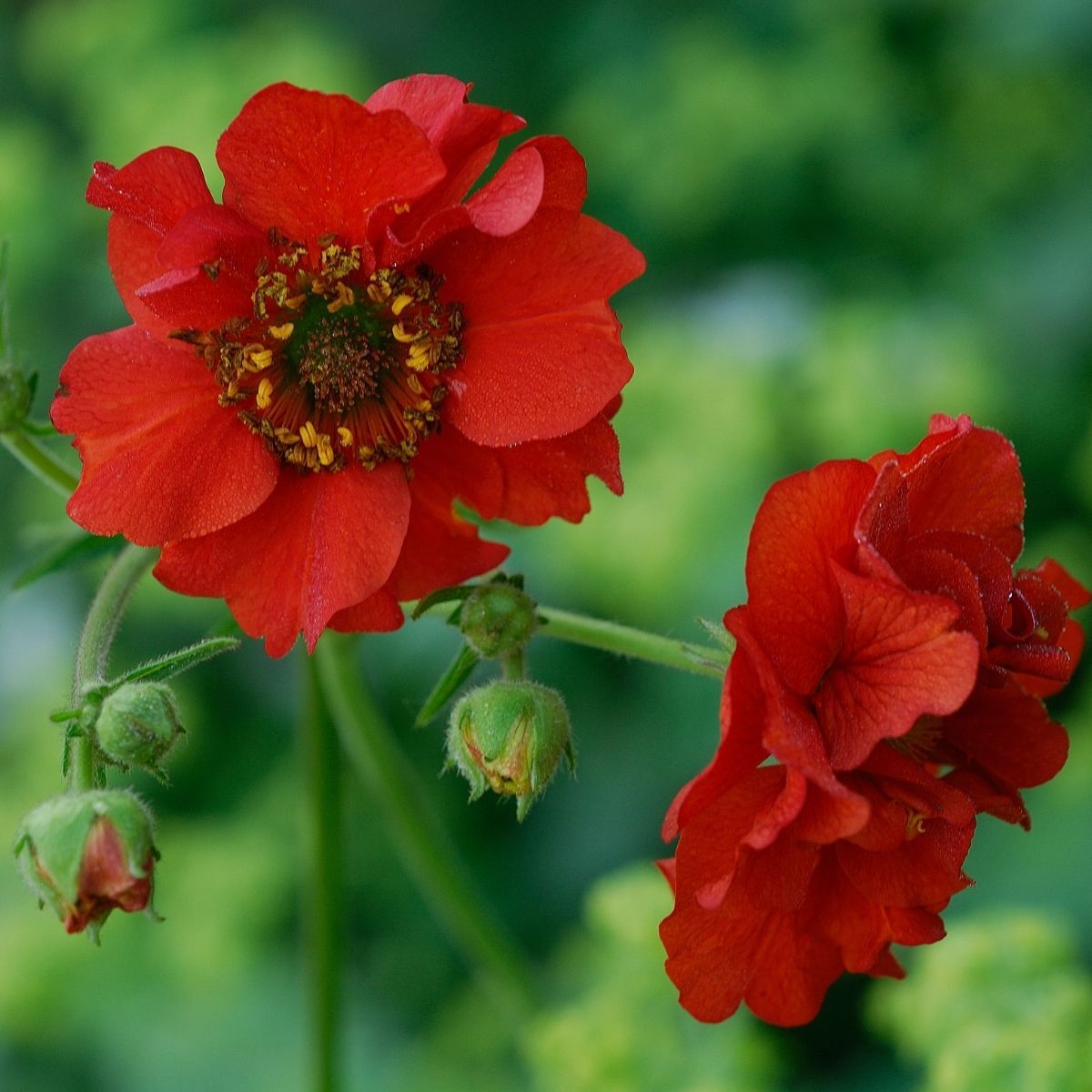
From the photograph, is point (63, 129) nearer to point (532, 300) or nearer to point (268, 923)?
point (268, 923)

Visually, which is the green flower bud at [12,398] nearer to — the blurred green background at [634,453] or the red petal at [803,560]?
the blurred green background at [634,453]

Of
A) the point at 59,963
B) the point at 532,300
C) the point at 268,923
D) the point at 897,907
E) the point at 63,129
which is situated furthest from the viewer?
the point at 63,129

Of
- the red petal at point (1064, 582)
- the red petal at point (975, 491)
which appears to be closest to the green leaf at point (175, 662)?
the red petal at point (975, 491)

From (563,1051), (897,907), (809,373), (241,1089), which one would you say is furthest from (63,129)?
(897,907)

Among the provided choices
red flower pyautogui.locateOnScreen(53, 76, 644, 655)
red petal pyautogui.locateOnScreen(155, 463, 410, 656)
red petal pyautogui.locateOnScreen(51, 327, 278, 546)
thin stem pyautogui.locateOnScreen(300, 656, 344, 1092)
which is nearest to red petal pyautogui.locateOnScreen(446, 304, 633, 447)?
red flower pyautogui.locateOnScreen(53, 76, 644, 655)

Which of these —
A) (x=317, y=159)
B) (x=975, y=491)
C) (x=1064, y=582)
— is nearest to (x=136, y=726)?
(x=317, y=159)

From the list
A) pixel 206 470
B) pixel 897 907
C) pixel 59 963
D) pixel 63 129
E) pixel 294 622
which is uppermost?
pixel 206 470

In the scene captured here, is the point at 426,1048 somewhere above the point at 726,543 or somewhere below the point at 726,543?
below
